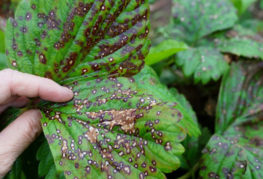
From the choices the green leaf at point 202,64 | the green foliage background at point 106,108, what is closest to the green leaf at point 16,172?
the green foliage background at point 106,108

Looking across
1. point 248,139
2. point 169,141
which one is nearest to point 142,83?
point 169,141

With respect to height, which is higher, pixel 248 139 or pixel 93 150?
pixel 93 150

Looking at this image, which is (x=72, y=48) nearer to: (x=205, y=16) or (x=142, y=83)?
(x=142, y=83)

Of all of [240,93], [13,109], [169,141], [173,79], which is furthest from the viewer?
[173,79]

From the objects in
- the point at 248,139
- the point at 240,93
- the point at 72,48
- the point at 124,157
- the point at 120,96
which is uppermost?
the point at 72,48

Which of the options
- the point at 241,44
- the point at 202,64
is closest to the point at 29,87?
the point at 202,64

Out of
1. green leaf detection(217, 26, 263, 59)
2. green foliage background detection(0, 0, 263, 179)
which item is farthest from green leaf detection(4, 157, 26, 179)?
green leaf detection(217, 26, 263, 59)

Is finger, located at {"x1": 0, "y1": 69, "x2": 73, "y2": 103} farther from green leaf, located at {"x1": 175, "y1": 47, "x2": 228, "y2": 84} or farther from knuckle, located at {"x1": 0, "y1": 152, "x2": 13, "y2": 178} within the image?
green leaf, located at {"x1": 175, "y1": 47, "x2": 228, "y2": 84}

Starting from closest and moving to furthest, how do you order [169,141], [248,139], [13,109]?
[169,141]
[13,109]
[248,139]
